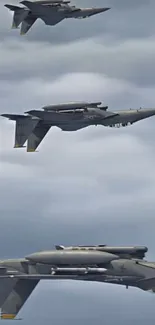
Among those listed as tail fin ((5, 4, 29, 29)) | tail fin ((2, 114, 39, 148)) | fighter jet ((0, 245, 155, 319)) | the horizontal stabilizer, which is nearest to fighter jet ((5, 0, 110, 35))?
tail fin ((5, 4, 29, 29))

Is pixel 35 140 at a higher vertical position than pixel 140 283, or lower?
higher

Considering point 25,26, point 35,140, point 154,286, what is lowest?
point 154,286

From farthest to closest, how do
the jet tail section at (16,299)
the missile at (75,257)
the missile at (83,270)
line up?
the jet tail section at (16,299), the missile at (83,270), the missile at (75,257)

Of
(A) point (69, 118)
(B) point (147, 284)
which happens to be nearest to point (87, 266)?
(B) point (147, 284)

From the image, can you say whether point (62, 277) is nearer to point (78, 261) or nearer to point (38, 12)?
point (78, 261)

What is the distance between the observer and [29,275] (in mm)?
166125

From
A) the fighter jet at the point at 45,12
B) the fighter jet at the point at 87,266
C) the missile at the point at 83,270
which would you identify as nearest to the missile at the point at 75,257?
the fighter jet at the point at 87,266

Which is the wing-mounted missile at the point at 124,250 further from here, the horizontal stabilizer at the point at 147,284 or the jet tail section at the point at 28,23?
the jet tail section at the point at 28,23

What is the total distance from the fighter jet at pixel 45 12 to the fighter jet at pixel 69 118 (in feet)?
46.5

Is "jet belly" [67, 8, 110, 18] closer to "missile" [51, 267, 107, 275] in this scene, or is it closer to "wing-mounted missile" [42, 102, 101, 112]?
"wing-mounted missile" [42, 102, 101, 112]

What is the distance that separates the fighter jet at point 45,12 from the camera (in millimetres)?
184000

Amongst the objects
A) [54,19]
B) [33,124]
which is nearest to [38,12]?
[54,19]

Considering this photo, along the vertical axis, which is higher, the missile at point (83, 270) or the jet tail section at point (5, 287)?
the missile at point (83, 270)

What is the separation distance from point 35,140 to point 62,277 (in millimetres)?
32071
